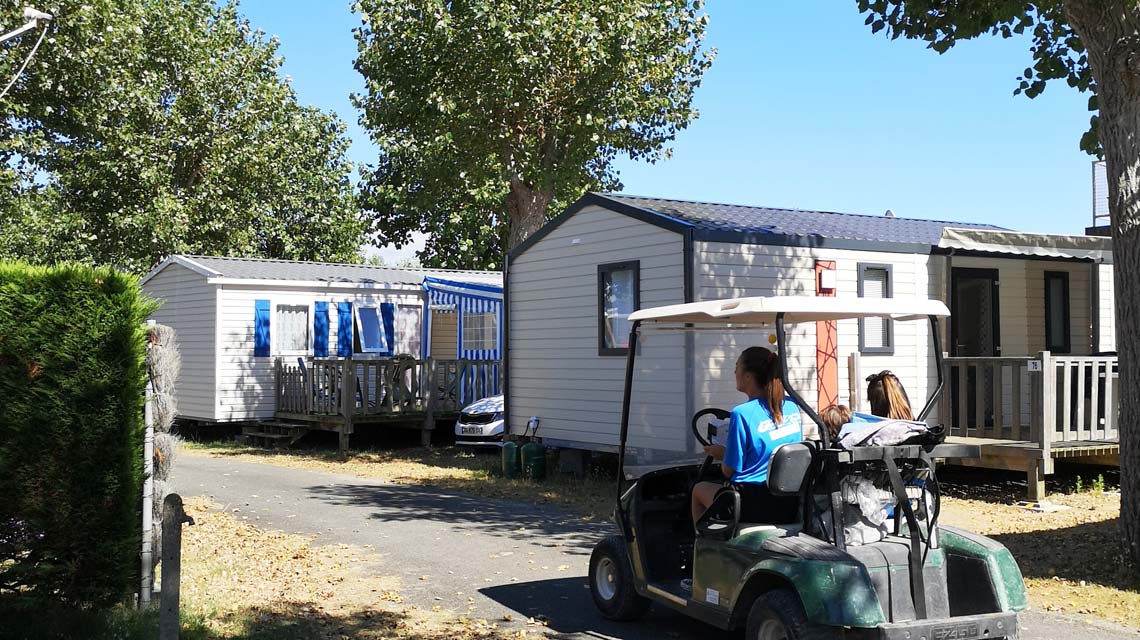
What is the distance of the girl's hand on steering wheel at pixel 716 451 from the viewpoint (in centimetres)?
603

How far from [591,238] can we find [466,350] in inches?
318

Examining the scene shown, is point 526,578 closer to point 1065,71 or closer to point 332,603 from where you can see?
point 332,603

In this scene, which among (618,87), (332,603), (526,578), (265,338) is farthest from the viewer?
(618,87)

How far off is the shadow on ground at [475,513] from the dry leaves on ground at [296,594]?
151 centimetres

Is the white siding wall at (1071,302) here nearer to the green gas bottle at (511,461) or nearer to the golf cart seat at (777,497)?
the green gas bottle at (511,461)

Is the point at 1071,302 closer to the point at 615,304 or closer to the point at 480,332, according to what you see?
the point at 615,304

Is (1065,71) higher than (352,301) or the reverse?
higher

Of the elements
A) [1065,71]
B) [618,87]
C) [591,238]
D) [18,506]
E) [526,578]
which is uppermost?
[618,87]

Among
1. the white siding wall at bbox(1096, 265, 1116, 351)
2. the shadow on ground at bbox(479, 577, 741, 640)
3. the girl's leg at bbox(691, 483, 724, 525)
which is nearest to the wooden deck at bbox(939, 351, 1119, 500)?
the white siding wall at bbox(1096, 265, 1116, 351)

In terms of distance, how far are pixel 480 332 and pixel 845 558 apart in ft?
54.9

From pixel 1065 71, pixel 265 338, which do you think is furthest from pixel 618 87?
pixel 1065 71

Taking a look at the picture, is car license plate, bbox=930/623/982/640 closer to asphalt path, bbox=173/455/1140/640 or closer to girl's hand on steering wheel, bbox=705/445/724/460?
girl's hand on steering wheel, bbox=705/445/724/460

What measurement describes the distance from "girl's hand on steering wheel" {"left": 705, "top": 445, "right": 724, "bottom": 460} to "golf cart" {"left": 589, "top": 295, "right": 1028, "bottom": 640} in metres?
0.41

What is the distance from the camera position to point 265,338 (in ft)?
67.3
